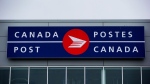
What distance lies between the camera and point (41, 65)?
23812mm

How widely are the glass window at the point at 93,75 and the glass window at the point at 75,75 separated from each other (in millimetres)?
313

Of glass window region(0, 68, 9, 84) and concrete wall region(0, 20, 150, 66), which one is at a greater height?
concrete wall region(0, 20, 150, 66)

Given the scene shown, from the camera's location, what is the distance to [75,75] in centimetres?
2377

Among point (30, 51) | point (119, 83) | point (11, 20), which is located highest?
point (11, 20)

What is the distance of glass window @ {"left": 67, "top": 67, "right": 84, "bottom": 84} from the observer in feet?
77.8

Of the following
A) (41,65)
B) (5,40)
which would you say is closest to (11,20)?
(5,40)

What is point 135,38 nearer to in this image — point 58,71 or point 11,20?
point 58,71

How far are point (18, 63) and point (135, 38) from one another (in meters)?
6.24

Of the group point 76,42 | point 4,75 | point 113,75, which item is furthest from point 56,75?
point 113,75

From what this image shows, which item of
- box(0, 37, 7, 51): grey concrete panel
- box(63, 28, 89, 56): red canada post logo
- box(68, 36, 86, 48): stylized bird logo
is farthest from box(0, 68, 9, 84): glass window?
box(68, 36, 86, 48): stylized bird logo

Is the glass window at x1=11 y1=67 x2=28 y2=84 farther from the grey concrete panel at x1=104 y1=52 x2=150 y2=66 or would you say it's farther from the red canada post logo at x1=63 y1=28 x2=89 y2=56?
the grey concrete panel at x1=104 y1=52 x2=150 y2=66

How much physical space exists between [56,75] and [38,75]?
3.09ft

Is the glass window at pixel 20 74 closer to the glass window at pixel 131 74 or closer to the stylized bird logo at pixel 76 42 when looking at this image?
the stylized bird logo at pixel 76 42

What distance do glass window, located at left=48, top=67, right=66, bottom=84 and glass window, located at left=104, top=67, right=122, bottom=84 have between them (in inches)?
89.5
